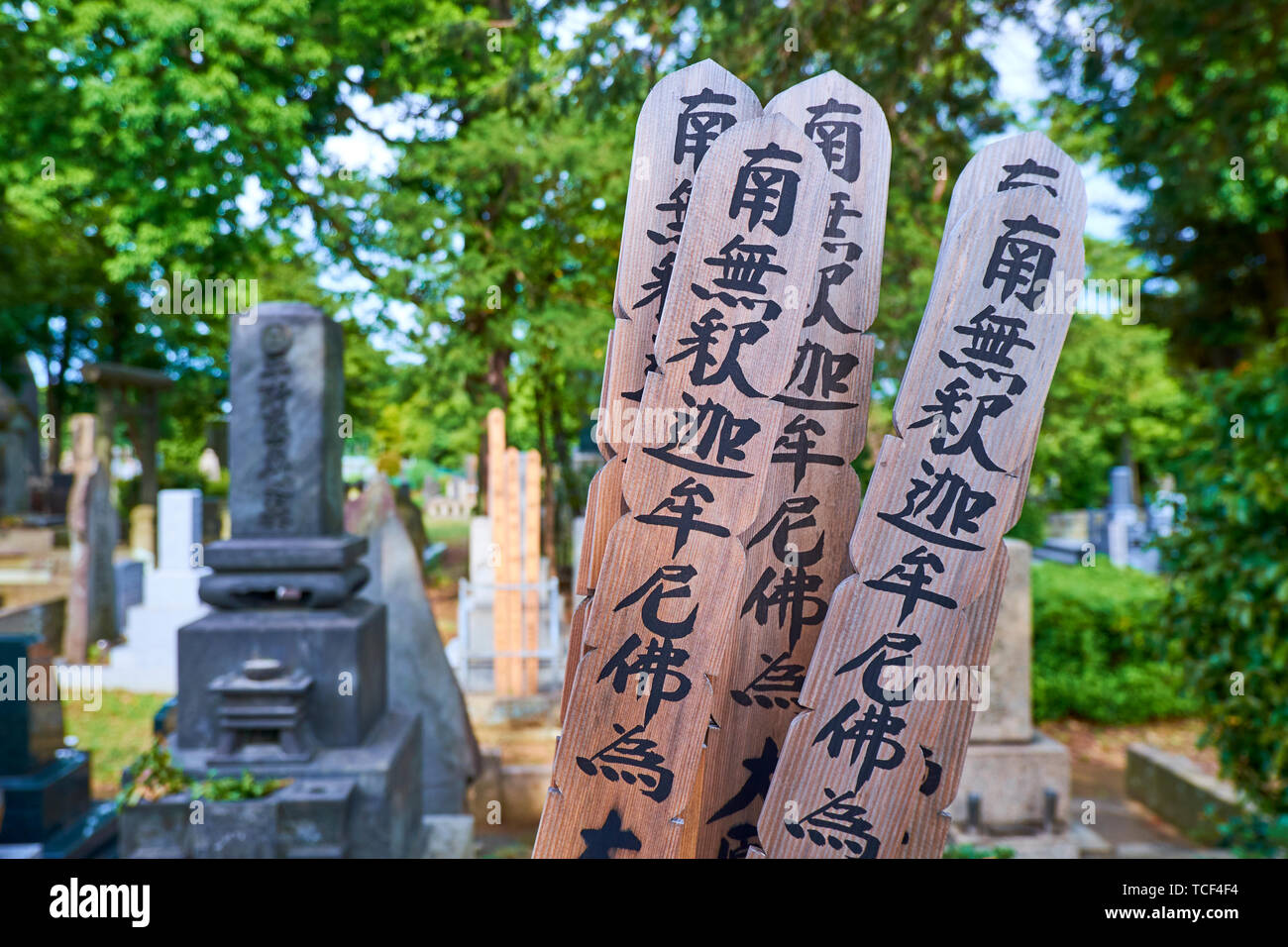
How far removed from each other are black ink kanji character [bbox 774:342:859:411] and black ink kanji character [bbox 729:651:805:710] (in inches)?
22.0

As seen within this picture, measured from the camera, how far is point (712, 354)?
5.00ft

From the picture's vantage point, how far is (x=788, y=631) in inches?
68.6

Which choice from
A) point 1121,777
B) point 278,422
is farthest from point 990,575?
point 1121,777

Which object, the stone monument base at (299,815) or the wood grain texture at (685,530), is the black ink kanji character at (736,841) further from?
the stone monument base at (299,815)

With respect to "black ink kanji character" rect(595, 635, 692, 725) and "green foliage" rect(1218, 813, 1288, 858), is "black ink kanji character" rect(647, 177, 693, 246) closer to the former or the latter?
"black ink kanji character" rect(595, 635, 692, 725)

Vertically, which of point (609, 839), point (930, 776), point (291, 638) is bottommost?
point (291, 638)

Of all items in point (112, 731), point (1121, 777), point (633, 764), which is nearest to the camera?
point (633, 764)

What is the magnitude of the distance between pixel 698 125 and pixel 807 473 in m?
0.81

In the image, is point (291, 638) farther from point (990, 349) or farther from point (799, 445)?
point (990, 349)

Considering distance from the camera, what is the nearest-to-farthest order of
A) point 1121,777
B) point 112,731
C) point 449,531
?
1. point 1121,777
2. point 112,731
3. point 449,531

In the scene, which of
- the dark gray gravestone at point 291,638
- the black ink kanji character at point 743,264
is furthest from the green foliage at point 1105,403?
the dark gray gravestone at point 291,638

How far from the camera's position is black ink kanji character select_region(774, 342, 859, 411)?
5.68ft

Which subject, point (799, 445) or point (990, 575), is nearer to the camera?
point (990, 575)

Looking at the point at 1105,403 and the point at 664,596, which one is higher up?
the point at 1105,403
